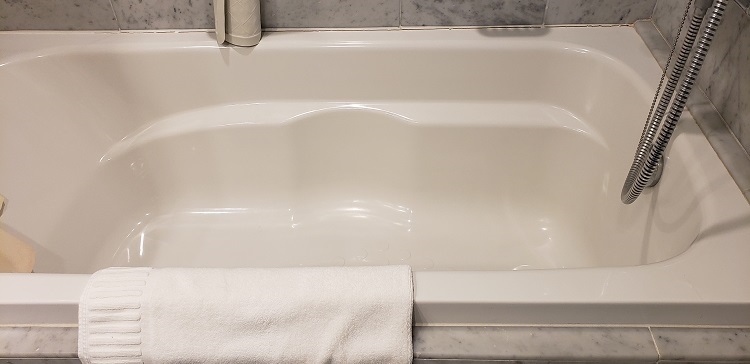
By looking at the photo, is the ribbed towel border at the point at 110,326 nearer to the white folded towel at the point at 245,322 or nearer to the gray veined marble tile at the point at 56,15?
the white folded towel at the point at 245,322

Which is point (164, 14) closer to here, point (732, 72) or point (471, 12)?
point (471, 12)

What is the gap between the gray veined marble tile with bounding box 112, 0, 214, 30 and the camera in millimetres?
1326

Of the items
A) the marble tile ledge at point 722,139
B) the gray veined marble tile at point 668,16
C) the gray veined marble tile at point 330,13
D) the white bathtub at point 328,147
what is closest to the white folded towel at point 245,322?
the white bathtub at point 328,147

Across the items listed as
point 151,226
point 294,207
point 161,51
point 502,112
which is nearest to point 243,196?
point 294,207

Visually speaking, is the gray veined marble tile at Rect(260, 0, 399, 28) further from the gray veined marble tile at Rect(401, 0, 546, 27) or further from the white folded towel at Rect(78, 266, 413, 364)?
the white folded towel at Rect(78, 266, 413, 364)

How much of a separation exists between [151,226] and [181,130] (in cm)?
26

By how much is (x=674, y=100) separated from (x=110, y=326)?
88cm

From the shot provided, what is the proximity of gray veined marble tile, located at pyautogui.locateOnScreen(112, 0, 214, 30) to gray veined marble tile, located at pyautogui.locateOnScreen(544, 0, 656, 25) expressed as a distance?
2.64ft

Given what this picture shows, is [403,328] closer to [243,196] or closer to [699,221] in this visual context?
[699,221]

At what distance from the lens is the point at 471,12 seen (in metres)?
1.34

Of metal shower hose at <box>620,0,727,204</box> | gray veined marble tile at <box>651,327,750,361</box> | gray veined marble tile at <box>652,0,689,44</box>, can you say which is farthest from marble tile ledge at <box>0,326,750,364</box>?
gray veined marble tile at <box>652,0,689,44</box>

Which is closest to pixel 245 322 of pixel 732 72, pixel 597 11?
pixel 732 72

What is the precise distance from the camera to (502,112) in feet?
4.51

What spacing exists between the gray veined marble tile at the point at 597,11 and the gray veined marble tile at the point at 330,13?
14.8 inches
